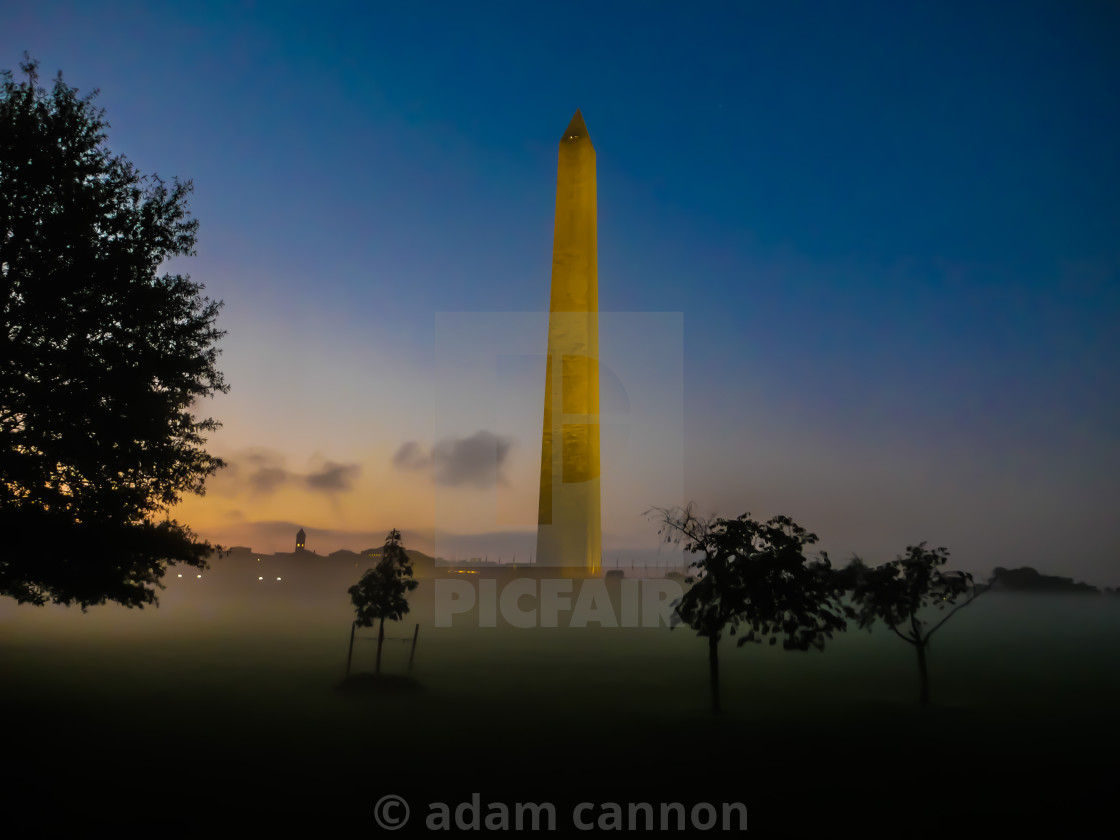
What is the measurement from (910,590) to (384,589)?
14.3 m

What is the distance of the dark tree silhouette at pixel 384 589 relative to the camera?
1986cm

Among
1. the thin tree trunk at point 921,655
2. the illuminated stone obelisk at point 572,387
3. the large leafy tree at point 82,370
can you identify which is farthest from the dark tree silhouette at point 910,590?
the large leafy tree at point 82,370

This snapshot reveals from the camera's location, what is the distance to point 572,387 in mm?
28812

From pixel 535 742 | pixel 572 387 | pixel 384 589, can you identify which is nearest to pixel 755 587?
pixel 535 742

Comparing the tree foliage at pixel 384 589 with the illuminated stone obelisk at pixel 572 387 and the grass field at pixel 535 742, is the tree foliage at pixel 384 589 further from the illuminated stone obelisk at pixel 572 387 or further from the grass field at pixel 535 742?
the illuminated stone obelisk at pixel 572 387

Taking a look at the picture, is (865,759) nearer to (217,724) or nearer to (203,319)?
(217,724)

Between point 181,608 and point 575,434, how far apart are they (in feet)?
149

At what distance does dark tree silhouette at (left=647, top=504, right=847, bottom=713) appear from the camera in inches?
580

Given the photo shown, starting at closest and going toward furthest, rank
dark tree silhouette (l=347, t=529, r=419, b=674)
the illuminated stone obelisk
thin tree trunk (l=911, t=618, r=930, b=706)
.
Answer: thin tree trunk (l=911, t=618, r=930, b=706)
dark tree silhouette (l=347, t=529, r=419, b=674)
the illuminated stone obelisk

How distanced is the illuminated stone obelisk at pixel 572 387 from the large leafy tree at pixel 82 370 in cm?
1515

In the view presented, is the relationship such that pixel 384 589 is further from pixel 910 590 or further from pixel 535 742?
pixel 910 590

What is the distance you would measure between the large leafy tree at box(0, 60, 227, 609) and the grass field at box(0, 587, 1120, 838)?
128 inches

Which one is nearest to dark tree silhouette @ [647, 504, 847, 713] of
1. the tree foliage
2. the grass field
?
the grass field

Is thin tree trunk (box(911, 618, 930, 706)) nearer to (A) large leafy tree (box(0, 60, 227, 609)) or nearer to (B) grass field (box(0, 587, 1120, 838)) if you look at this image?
(B) grass field (box(0, 587, 1120, 838))
